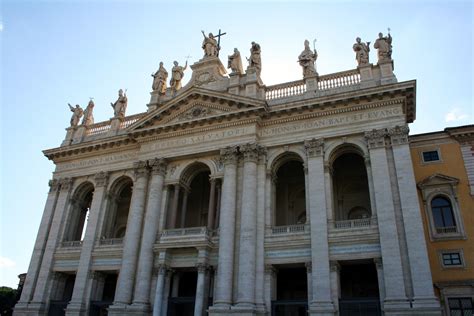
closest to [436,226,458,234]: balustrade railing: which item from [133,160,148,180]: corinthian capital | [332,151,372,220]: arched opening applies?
[332,151,372,220]: arched opening

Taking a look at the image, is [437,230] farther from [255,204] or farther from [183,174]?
[183,174]

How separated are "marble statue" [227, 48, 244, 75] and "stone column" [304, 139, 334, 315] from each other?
26.8 feet

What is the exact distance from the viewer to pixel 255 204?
80.6ft

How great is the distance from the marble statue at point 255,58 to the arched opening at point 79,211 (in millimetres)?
15714

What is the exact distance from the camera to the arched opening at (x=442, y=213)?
2423 cm

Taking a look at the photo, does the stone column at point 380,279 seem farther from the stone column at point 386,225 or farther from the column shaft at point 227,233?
the column shaft at point 227,233

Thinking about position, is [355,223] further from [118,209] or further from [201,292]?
[118,209]

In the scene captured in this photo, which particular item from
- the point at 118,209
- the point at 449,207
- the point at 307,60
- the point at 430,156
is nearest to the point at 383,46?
the point at 307,60

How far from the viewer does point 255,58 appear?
97.0 ft

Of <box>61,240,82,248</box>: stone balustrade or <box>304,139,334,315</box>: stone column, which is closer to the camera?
<box>304,139,334,315</box>: stone column

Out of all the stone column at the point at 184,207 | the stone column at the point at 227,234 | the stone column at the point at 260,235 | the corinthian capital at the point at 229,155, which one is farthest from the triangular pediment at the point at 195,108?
the stone column at the point at 184,207

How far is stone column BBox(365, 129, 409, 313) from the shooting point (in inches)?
769

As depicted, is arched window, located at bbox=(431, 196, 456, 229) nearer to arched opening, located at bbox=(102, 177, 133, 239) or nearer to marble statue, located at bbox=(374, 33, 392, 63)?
marble statue, located at bbox=(374, 33, 392, 63)

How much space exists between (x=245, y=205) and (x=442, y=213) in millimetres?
11892
